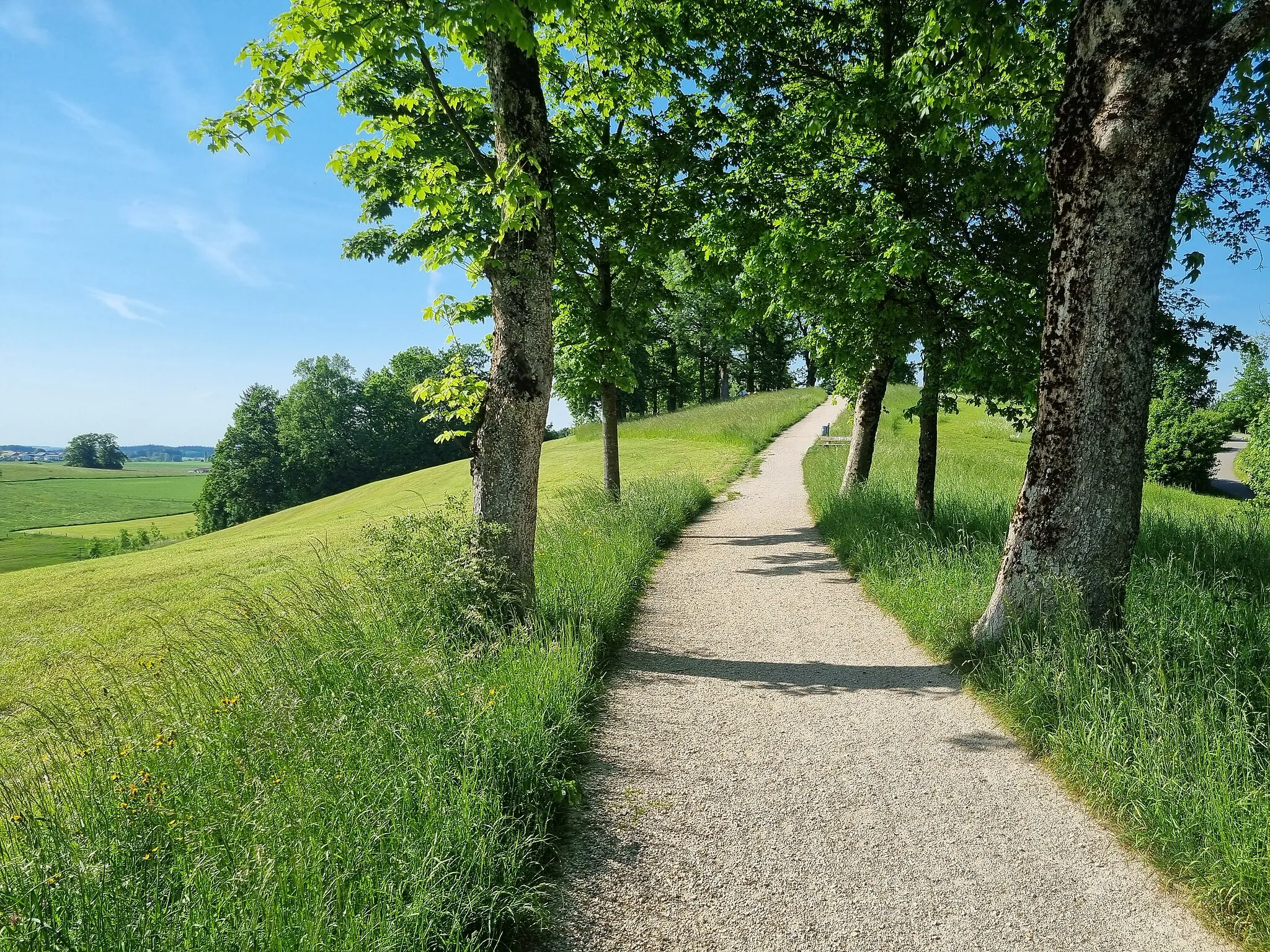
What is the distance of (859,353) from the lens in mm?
10078

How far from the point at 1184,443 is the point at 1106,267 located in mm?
31042

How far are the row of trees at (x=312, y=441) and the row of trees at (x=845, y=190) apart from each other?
A: 4994cm

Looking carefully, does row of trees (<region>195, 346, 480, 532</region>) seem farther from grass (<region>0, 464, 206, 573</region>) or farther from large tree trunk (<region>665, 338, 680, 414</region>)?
large tree trunk (<region>665, 338, 680, 414</region>)

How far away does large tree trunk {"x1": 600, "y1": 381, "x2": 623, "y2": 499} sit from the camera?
1374 centimetres

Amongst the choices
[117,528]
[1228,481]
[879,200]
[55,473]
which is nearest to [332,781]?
[879,200]

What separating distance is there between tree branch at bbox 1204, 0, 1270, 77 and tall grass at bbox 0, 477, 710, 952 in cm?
609

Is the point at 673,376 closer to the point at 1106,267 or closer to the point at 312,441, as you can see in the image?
the point at 312,441

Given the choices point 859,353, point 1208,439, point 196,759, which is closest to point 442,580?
point 196,759

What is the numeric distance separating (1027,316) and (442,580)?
762 centimetres

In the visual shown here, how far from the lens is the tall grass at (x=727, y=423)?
30667 millimetres

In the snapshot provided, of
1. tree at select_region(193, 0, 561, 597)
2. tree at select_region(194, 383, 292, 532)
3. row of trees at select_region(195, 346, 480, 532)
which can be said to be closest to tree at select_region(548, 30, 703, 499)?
tree at select_region(193, 0, 561, 597)

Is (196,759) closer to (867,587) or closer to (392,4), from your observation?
(392,4)

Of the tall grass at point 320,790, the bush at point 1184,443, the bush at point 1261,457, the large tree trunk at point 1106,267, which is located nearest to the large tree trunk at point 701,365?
the bush at point 1184,443

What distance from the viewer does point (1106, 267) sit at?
185 inches
